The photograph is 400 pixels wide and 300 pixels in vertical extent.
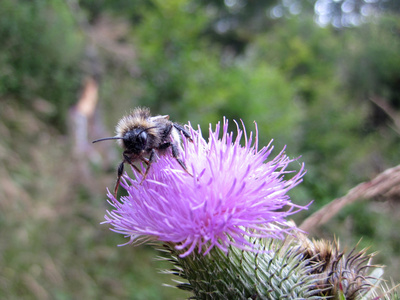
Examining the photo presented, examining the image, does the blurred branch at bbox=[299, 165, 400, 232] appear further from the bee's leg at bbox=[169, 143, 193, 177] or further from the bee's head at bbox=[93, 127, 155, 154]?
the bee's head at bbox=[93, 127, 155, 154]

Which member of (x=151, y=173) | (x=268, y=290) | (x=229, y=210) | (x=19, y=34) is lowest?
(x=268, y=290)

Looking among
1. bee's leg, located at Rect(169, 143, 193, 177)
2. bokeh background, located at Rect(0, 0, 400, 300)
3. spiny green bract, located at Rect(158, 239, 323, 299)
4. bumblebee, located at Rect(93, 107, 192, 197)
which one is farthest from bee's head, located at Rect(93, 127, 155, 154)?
bokeh background, located at Rect(0, 0, 400, 300)

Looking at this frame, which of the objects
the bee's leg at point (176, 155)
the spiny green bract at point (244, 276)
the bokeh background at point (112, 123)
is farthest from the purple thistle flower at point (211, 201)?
the bokeh background at point (112, 123)

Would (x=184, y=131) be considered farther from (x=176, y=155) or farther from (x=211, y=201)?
(x=211, y=201)

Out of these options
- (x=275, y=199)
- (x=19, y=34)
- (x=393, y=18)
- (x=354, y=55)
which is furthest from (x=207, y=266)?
(x=393, y=18)

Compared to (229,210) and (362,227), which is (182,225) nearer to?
(229,210)

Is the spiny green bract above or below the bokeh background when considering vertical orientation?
below
